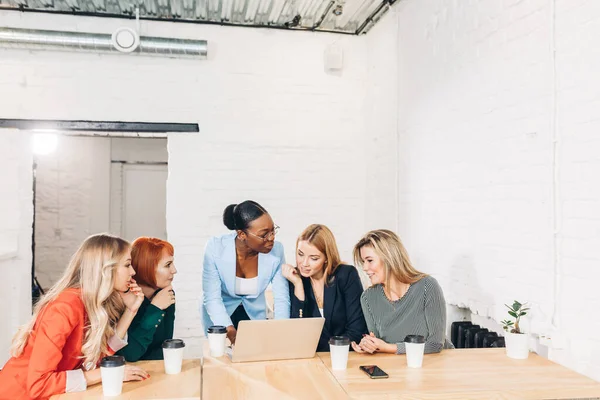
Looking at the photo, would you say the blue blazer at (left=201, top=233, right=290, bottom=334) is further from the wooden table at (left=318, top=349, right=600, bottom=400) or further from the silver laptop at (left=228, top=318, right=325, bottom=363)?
the wooden table at (left=318, top=349, right=600, bottom=400)

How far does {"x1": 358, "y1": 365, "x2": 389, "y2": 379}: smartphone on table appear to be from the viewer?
2.01 metres

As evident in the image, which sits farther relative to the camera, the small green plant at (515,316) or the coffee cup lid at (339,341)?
the small green plant at (515,316)

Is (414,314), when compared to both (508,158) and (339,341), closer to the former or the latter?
(339,341)

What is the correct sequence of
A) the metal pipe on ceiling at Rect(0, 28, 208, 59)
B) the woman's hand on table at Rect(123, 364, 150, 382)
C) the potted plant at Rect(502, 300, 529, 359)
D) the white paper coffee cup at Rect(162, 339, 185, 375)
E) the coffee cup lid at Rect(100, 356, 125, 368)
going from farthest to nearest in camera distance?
the metal pipe on ceiling at Rect(0, 28, 208, 59) → the potted plant at Rect(502, 300, 529, 359) → the white paper coffee cup at Rect(162, 339, 185, 375) → the woman's hand on table at Rect(123, 364, 150, 382) → the coffee cup lid at Rect(100, 356, 125, 368)

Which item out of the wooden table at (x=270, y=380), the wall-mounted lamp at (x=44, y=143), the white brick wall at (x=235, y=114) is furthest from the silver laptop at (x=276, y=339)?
the wall-mounted lamp at (x=44, y=143)

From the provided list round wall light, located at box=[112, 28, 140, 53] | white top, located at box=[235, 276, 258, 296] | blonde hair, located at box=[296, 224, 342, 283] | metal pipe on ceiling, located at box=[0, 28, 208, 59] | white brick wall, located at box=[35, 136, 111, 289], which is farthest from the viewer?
white brick wall, located at box=[35, 136, 111, 289]

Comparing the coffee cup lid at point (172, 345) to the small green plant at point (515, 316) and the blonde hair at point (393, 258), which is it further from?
the small green plant at point (515, 316)

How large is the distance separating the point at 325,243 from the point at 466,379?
103 centimetres

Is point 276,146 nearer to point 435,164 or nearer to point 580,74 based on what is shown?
point 435,164

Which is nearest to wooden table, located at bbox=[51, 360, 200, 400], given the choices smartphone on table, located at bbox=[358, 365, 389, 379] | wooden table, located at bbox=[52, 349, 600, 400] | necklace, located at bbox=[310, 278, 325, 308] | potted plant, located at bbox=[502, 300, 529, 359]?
wooden table, located at bbox=[52, 349, 600, 400]

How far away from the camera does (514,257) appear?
263 cm

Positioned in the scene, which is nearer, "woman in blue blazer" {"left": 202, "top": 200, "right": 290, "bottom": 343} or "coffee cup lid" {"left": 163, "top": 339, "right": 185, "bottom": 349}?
"coffee cup lid" {"left": 163, "top": 339, "right": 185, "bottom": 349}

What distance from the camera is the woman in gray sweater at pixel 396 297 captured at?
2.54 m

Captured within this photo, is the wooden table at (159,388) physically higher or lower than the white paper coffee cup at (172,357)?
lower
